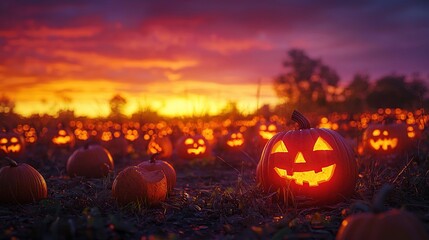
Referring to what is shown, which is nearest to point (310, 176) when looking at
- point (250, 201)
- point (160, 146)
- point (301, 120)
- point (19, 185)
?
point (301, 120)

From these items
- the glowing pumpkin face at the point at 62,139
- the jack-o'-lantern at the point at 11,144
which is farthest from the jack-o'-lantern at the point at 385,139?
the glowing pumpkin face at the point at 62,139

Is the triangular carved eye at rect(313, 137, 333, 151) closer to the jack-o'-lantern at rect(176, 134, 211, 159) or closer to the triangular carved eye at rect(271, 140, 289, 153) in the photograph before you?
the triangular carved eye at rect(271, 140, 289, 153)

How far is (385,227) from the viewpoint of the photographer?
8.10 feet

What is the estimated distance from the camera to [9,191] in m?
4.38

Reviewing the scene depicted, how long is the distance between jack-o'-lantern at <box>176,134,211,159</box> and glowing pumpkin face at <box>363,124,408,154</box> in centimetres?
378

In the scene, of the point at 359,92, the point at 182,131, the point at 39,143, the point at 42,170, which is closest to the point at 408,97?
the point at 359,92

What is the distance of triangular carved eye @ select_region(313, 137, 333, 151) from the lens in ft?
14.1

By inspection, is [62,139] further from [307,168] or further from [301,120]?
[307,168]

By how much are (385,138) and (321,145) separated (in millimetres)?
4894

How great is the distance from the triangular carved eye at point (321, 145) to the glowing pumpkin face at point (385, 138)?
4.68 m

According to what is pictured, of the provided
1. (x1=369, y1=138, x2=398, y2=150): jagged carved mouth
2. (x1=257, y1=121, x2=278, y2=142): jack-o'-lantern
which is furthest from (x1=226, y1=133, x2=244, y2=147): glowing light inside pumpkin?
(x1=369, y1=138, x2=398, y2=150): jagged carved mouth

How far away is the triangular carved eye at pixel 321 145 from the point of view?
14.1ft

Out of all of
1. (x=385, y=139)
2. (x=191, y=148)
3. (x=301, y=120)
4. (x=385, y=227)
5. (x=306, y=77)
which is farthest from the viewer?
(x=306, y=77)

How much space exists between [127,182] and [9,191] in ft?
4.39
